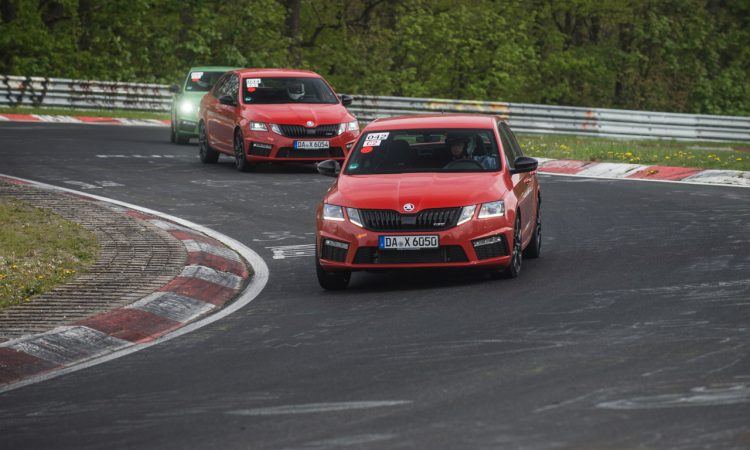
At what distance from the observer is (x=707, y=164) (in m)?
23.5

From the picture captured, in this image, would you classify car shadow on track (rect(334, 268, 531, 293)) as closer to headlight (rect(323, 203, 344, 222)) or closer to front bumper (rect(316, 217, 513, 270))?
front bumper (rect(316, 217, 513, 270))

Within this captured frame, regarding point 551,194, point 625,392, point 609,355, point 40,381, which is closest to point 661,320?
point 609,355

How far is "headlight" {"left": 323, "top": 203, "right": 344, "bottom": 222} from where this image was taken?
1200 centimetres

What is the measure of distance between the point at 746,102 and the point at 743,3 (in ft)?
22.2

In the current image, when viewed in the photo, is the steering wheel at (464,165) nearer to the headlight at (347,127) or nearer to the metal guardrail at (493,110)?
the headlight at (347,127)

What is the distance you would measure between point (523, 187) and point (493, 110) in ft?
82.0

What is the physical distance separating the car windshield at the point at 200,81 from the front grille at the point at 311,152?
7.83 metres

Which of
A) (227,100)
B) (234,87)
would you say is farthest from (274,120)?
(234,87)

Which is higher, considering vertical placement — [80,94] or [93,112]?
[80,94]

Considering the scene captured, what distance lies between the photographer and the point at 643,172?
909 inches

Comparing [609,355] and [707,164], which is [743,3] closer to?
[707,164]

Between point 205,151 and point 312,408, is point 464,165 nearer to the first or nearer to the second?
point 312,408

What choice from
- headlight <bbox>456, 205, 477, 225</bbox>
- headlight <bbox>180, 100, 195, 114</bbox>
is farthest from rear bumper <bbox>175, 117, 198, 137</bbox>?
headlight <bbox>456, 205, 477, 225</bbox>

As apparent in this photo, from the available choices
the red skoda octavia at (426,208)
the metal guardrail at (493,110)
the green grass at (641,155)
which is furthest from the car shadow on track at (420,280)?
the metal guardrail at (493,110)
